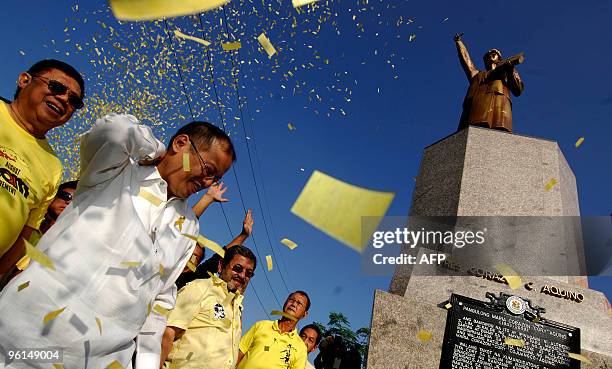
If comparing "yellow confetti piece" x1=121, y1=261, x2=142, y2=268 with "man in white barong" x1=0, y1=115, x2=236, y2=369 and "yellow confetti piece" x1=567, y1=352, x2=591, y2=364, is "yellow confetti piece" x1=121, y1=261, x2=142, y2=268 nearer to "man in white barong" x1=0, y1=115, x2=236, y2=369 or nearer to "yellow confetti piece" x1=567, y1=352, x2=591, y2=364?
"man in white barong" x1=0, y1=115, x2=236, y2=369

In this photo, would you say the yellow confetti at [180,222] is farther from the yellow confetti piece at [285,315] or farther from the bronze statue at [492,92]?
the bronze statue at [492,92]

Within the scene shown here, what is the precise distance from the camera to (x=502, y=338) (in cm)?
457

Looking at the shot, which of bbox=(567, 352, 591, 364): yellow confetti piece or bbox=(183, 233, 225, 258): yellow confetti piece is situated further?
bbox=(567, 352, 591, 364): yellow confetti piece

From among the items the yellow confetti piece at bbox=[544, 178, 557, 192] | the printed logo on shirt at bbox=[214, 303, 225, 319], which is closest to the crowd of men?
the printed logo on shirt at bbox=[214, 303, 225, 319]

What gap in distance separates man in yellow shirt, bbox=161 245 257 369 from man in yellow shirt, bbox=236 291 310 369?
30.2 inches

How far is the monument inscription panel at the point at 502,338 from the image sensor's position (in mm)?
4406

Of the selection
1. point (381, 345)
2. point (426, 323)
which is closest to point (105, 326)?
point (381, 345)

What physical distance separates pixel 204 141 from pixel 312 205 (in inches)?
29.5

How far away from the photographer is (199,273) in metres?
4.02

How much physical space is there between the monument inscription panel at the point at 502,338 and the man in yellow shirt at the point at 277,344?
1504mm

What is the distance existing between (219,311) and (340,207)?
147cm

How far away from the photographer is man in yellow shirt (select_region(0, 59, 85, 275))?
A: 72.4 inches

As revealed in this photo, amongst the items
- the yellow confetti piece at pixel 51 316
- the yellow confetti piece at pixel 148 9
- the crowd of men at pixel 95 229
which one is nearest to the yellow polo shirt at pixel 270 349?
the crowd of men at pixel 95 229

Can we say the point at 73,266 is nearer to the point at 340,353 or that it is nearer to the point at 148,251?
the point at 148,251
